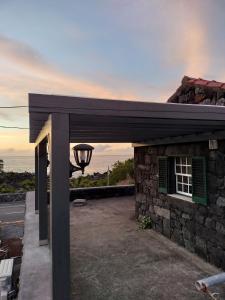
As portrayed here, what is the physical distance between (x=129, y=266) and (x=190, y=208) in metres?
1.84

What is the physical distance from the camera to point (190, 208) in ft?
20.1

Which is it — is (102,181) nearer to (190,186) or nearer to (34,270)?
(190,186)

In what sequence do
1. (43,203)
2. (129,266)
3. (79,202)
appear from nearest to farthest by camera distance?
(129,266) → (43,203) → (79,202)

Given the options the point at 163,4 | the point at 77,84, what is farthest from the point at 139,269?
the point at 77,84

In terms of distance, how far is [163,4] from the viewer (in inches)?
306

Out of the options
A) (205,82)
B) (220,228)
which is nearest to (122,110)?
(220,228)

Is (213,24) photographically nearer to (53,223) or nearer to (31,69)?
(31,69)

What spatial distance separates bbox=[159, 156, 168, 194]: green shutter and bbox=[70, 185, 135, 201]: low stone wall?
6.23 metres

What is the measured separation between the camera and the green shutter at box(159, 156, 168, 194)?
23.4 ft

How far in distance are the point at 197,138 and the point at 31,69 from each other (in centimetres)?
779

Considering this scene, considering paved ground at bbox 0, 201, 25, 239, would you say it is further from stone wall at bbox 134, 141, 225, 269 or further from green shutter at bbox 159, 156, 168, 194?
green shutter at bbox 159, 156, 168, 194

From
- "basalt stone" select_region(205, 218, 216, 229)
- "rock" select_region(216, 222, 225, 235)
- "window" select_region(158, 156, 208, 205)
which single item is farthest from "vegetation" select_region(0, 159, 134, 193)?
"rock" select_region(216, 222, 225, 235)

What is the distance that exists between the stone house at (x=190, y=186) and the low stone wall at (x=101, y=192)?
4.93 meters

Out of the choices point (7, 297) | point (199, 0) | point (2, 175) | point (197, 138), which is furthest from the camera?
point (2, 175)
